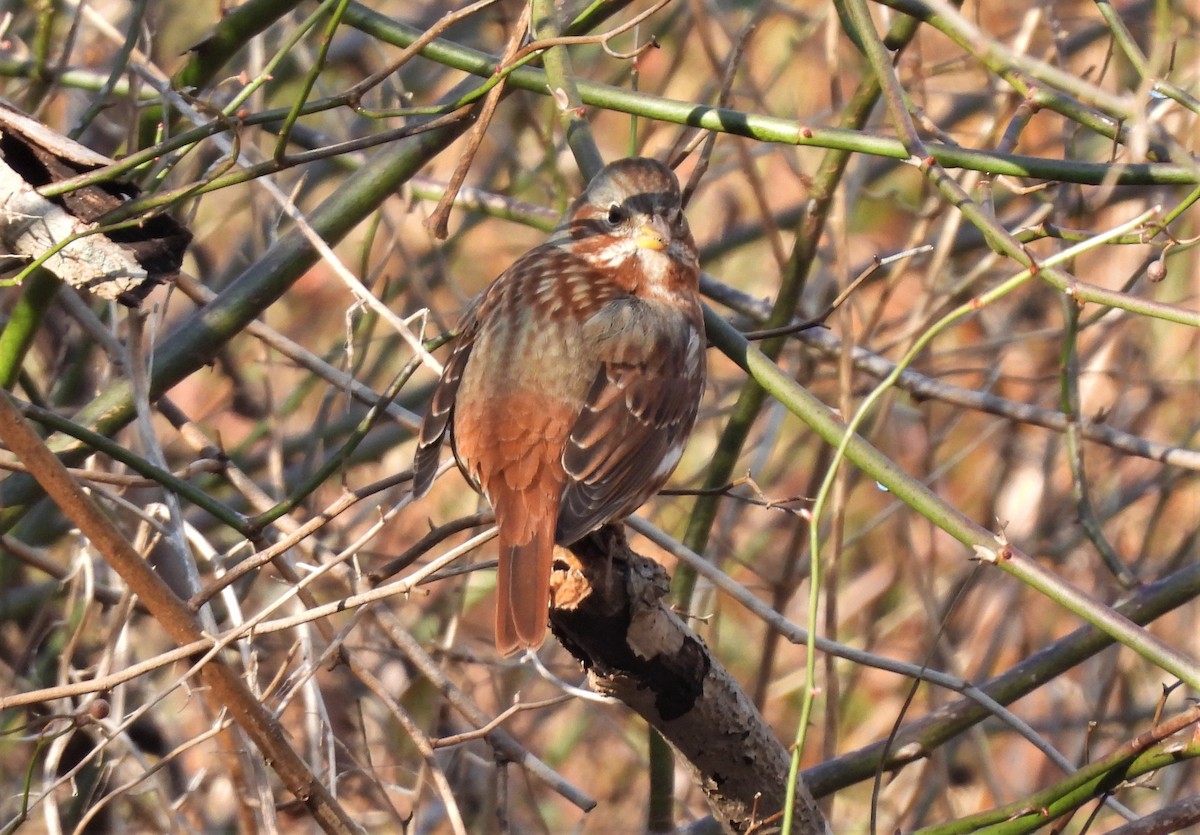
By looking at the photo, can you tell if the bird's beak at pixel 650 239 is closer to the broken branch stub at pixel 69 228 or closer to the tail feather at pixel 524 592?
the tail feather at pixel 524 592

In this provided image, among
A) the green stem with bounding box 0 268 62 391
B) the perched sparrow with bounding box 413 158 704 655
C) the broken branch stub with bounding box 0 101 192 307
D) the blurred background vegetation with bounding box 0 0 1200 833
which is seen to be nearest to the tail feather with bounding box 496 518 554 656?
the perched sparrow with bounding box 413 158 704 655

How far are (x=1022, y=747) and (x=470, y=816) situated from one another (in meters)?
2.86

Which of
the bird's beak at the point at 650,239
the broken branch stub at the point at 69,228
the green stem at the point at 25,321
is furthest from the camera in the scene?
the bird's beak at the point at 650,239

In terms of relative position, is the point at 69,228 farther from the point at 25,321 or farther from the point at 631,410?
the point at 631,410

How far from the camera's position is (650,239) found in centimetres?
342

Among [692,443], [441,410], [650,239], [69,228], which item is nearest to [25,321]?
[69,228]

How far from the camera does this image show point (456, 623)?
3982 millimetres

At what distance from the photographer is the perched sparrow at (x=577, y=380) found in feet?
9.63

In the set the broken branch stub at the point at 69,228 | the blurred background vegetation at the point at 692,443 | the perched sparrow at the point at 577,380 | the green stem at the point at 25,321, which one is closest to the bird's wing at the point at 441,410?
the perched sparrow at the point at 577,380

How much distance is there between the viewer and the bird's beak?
3416 millimetres

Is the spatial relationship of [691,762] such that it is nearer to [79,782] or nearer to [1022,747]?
[79,782]

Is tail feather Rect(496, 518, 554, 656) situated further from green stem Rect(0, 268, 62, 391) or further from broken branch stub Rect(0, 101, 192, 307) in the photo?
green stem Rect(0, 268, 62, 391)

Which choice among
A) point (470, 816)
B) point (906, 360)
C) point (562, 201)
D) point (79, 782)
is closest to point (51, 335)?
point (79, 782)

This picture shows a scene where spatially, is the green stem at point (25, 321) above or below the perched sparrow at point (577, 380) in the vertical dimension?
above
